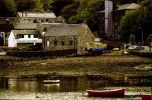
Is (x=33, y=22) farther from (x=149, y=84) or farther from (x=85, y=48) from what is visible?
(x=149, y=84)

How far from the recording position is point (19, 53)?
10606cm

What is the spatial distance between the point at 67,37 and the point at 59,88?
5125cm

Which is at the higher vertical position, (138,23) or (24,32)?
(138,23)

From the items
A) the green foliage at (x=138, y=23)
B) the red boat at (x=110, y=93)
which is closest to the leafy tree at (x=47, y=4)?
the green foliage at (x=138, y=23)

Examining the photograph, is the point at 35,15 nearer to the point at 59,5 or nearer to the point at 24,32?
the point at 24,32

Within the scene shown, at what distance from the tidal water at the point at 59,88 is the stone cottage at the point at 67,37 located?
40.1 meters

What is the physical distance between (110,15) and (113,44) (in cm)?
3125

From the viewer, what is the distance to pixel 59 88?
6488cm

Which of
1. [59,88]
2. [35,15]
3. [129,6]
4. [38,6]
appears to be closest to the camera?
[59,88]

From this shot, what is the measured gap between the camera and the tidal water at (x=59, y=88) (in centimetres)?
5834

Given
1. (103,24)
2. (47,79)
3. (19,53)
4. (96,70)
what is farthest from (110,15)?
(47,79)

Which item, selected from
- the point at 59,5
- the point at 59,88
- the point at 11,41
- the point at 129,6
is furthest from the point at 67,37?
the point at 59,5

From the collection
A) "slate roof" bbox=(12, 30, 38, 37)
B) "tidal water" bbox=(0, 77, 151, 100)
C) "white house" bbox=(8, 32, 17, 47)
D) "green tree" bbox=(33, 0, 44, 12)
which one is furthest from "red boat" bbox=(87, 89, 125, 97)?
"green tree" bbox=(33, 0, 44, 12)

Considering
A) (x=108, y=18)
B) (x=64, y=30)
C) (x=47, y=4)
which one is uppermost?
(x=47, y=4)
